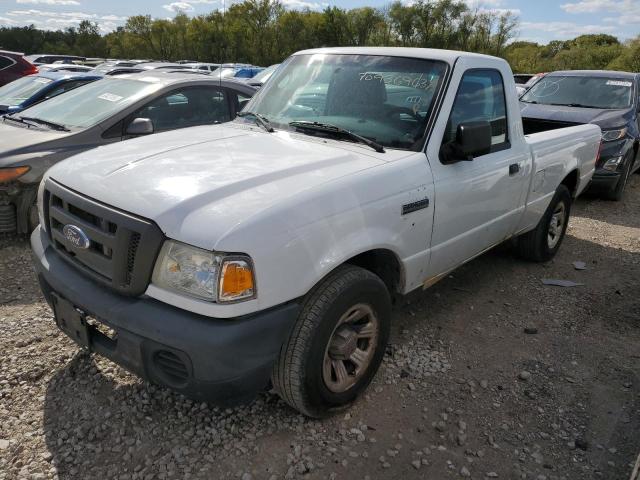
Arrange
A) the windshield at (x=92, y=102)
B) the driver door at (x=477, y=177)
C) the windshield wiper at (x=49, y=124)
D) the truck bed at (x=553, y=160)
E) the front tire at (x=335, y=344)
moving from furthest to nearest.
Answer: the windshield at (x=92, y=102), the windshield wiper at (x=49, y=124), the truck bed at (x=553, y=160), the driver door at (x=477, y=177), the front tire at (x=335, y=344)

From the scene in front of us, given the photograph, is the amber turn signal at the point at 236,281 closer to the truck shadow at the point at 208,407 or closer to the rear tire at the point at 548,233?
the truck shadow at the point at 208,407

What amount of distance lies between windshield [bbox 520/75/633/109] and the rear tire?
372 centimetres

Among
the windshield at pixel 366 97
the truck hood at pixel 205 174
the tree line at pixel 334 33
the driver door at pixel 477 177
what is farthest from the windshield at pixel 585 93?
the tree line at pixel 334 33

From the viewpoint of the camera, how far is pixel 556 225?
17.2 ft

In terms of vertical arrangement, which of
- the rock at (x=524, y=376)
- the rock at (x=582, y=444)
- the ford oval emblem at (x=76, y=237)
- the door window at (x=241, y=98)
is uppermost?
the door window at (x=241, y=98)

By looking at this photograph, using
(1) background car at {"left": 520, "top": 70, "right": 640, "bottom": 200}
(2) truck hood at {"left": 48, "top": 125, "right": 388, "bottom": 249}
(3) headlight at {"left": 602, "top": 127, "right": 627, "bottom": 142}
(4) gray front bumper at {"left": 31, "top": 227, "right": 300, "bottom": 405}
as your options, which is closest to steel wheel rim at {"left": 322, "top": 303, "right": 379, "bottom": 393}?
(4) gray front bumper at {"left": 31, "top": 227, "right": 300, "bottom": 405}

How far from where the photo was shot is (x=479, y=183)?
134 inches

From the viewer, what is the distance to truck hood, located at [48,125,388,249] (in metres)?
2.17

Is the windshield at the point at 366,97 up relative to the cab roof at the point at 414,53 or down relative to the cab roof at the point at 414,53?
down

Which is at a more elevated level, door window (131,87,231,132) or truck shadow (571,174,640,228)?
door window (131,87,231,132)

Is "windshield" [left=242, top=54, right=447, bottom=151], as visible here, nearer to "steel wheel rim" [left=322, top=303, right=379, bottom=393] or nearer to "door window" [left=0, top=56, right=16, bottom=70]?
"steel wheel rim" [left=322, top=303, right=379, bottom=393]

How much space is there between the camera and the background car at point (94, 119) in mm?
4648

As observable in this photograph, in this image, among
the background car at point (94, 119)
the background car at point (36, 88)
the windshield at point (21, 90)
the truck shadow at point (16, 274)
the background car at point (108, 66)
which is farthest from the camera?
the background car at point (108, 66)

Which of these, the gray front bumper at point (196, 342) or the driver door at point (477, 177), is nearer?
the gray front bumper at point (196, 342)
